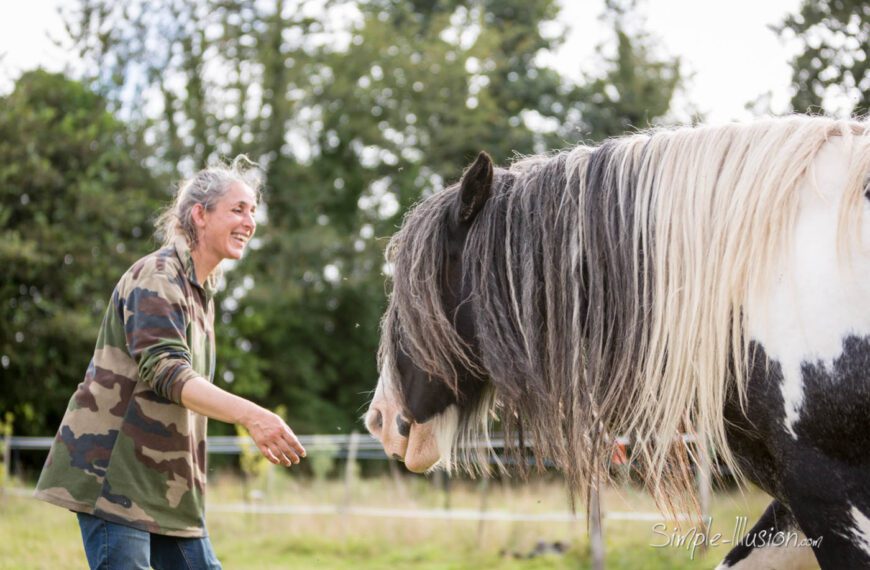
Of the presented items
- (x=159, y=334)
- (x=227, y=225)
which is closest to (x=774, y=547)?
(x=159, y=334)

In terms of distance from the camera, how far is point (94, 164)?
16.8 metres

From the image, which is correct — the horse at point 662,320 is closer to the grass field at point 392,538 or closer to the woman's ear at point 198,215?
the woman's ear at point 198,215

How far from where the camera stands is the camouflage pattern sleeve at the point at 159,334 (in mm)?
2721

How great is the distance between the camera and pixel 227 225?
126 inches

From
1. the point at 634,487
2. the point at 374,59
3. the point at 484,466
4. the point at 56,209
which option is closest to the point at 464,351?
the point at 484,466

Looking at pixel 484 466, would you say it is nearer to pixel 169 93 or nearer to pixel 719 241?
pixel 719 241

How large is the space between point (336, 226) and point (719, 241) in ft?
69.8

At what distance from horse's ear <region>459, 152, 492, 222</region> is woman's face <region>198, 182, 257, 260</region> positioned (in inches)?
37.7

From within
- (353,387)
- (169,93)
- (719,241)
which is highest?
(169,93)

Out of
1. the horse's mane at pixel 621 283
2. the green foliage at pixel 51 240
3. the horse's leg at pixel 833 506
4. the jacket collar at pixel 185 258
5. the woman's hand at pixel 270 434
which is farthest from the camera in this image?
the green foliage at pixel 51 240

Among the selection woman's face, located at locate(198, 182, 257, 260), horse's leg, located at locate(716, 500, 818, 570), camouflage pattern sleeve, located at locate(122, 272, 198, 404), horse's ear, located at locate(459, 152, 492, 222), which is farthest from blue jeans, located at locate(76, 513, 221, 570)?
horse's leg, located at locate(716, 500, 818, 570)

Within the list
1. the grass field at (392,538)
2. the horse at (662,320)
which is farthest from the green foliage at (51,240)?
the horse at (662,320)

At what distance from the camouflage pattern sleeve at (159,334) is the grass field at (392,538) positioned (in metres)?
4.16

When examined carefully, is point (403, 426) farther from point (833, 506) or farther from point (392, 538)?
point (392, 538)
